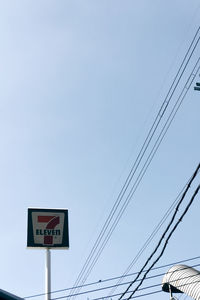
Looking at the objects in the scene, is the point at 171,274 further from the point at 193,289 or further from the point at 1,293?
the point at 1,293

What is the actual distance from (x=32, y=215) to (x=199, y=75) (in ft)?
50.6

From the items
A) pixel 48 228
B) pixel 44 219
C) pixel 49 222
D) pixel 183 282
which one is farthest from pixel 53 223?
pixel 183 282

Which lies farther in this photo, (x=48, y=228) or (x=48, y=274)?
(x=48, y=228)

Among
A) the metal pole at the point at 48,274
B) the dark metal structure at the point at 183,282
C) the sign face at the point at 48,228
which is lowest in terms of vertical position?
the dark metal structure at the point at 183,282

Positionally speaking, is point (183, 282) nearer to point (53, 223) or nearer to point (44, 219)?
point (53, 223)

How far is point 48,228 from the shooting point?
94.0 feet

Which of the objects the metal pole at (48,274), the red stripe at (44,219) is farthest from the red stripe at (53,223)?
the metal pole at (48,274)

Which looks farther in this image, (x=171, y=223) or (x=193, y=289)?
(x=193, y=289)

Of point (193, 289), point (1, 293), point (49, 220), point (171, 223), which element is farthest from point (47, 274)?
point (193, 289)

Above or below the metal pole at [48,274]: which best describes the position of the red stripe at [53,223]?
below

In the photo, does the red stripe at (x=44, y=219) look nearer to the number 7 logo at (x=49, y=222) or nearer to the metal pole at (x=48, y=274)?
the number 7 logo at (x=49, y=222)

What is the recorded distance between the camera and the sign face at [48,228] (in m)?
27.9

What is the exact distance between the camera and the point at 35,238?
27.9 meters

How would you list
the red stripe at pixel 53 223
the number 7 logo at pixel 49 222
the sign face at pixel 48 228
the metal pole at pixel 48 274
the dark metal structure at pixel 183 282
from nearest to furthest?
the metal pole at pixel 48 274, the sign face at pixel 48 228, the number 7 logo at pixel 49 222, the red stripe at pixel 53 223, the dark metal structure at pixel 183 282
